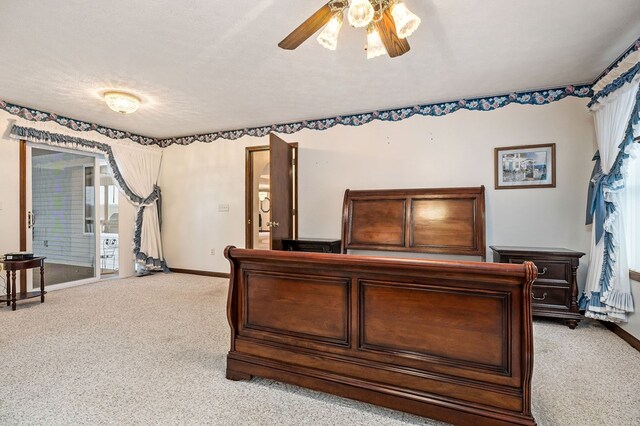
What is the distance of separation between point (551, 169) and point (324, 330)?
10.5ft

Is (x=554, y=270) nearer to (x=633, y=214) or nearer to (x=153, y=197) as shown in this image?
(x=633, y=214)

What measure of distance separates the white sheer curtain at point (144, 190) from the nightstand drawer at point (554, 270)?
552cm

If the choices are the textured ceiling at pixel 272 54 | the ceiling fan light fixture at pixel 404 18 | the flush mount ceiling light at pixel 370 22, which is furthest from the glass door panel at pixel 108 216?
the ceiling fan light fixture at pixel 404 18

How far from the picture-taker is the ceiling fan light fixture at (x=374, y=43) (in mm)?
2037

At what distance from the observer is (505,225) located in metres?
3.69

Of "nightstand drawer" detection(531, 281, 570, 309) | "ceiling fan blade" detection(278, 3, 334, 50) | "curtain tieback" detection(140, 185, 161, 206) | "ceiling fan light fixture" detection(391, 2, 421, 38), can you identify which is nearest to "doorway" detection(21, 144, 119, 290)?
"curtain tieback" detection(140, 185, 161, 206)

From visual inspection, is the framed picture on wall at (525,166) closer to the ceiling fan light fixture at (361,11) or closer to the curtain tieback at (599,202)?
the curtain tieback at (599,202)

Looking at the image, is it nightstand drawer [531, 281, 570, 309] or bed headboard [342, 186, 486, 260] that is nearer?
nightstand drawer [531, 281, 570, 309]

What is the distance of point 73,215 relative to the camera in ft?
16.2

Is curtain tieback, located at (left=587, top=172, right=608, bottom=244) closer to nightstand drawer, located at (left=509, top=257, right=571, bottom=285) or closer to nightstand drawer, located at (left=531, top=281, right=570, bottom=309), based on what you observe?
nightstand drawer, located at (left=509, top=257, right=571, bottom=285)

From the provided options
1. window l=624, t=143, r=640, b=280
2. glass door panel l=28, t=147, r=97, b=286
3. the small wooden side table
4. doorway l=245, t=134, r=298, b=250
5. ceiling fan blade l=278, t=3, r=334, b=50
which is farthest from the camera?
glass door panel l=28, t=147, r=97, b=286

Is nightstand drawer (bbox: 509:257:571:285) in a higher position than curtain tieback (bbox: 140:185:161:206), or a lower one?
lower

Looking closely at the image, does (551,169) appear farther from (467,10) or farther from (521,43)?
(467,10)

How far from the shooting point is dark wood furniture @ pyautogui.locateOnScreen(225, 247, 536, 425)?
152 cm
